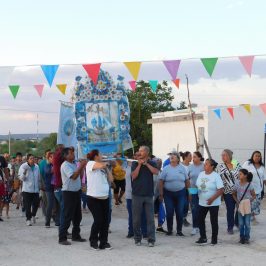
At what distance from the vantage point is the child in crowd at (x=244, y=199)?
9.64 metres

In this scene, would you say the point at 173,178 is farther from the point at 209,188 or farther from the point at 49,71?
the point at 49,71

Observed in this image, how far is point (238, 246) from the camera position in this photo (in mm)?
9383

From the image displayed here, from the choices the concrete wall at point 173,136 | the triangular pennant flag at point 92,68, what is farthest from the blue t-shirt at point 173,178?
the concrete wall at point 173,136

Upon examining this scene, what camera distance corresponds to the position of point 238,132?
23219 mm

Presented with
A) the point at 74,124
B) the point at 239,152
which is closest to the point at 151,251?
the point at 74,124

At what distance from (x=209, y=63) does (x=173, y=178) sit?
397cm

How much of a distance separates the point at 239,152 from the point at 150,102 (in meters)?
14.6

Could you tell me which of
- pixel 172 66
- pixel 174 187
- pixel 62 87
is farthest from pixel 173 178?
pixel 62 87

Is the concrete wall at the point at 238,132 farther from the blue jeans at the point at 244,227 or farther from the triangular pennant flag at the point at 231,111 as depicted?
the blue jeans at the point at 244,227

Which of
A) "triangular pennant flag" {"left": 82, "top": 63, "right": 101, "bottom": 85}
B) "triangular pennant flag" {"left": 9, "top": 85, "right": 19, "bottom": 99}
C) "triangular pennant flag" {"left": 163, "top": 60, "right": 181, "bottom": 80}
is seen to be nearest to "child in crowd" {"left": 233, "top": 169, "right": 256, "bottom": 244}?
"triangular pennant flag" {"left": 163, "top": 60, "right": 181, "bottom": 80}

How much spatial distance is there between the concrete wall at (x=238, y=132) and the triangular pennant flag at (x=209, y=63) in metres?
9.32

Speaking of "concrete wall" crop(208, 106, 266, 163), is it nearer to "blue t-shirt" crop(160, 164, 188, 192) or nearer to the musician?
"blue t-shirt" crop(160, 164, 188, 192)

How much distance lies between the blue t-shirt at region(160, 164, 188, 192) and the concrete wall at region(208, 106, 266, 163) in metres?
12.3

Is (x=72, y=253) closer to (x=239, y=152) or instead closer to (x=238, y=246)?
(x=238, y=246)
